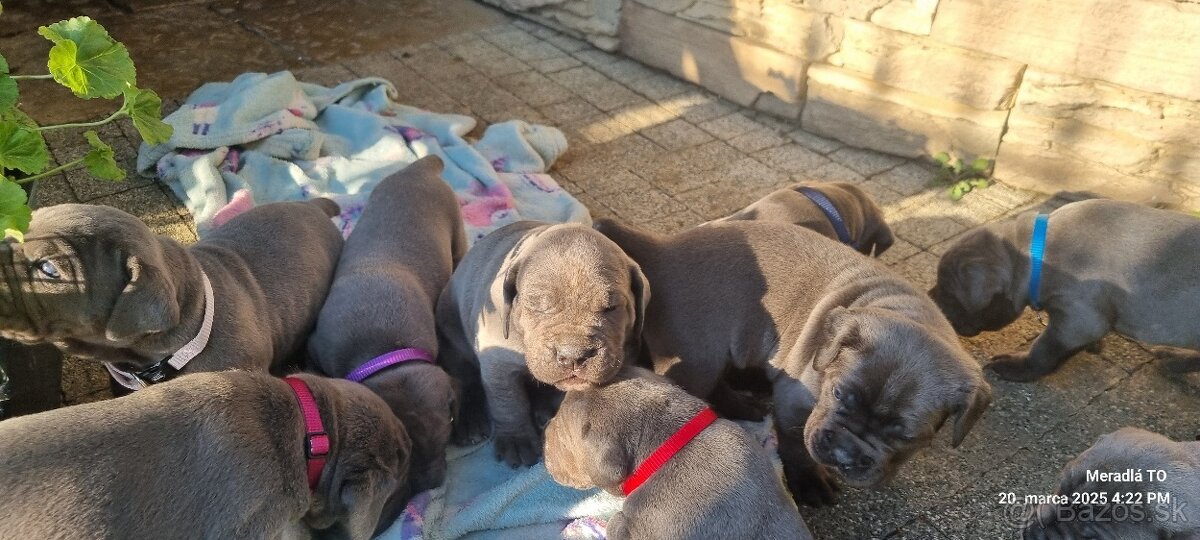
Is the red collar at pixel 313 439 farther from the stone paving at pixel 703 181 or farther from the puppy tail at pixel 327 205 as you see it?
Answer: the puppy tail at pixel 327 205

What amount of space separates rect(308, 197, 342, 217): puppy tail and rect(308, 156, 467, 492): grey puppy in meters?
0.41

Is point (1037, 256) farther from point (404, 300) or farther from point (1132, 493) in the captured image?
point (404, 300)

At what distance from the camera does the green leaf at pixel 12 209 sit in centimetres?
285

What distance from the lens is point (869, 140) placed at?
734 cm

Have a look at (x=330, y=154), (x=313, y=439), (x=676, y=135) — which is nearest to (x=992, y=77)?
A: (x=676, y=135)

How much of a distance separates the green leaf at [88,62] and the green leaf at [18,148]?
23 centimetres

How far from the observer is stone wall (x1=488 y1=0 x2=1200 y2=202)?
590 cm

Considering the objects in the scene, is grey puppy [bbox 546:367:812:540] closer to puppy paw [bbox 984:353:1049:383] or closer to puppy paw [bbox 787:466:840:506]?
puppy paw [bbox 787:466:840:506]

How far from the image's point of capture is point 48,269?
3.51 metres

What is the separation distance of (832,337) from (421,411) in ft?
6.28

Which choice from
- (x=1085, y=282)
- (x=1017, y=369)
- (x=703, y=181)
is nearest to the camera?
(x=1085, y=282)

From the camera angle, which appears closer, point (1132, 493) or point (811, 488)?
point (1132, 493)

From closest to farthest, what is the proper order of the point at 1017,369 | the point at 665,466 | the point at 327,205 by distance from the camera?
the point at 665,466 → the point at 1017,369 → the point at 327,205

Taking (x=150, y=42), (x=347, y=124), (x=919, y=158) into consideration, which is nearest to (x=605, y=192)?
(x=347, y=124)
